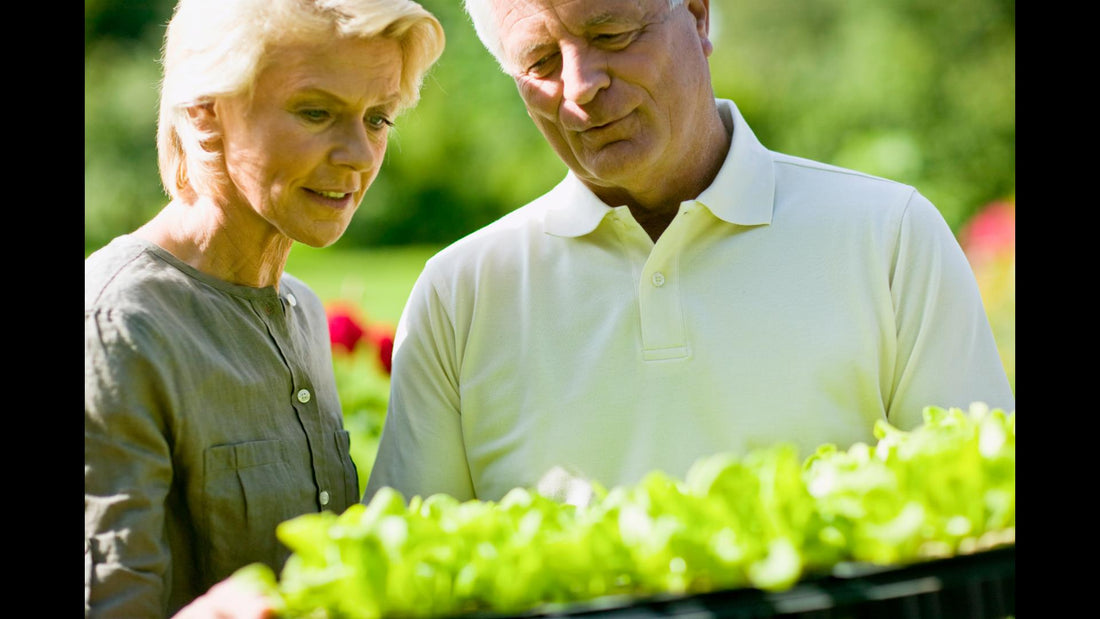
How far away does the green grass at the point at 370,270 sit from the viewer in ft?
36.5

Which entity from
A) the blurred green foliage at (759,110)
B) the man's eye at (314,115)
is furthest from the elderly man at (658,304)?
the blurred green foliage at (759,110)

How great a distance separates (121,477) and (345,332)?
1955 millimetres

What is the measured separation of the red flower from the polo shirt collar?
1504 mm

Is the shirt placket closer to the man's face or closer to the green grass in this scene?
the man's face

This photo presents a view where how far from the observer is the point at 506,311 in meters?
2.28

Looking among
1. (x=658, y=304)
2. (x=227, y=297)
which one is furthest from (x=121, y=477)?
(x=658, y=304)

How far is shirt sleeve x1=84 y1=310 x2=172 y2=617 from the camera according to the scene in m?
1.75

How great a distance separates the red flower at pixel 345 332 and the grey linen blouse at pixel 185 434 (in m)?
1.51

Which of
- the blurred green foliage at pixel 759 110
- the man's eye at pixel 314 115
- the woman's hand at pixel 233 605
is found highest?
the blurred green foliage at pixel 759 110

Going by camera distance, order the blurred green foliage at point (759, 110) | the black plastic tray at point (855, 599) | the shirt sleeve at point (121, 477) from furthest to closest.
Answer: the blurred green foliage at point (759, 110)
the shirt sleeve at point (121, 477)
the black plastic tray at point (855, 599)

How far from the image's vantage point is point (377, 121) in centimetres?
217

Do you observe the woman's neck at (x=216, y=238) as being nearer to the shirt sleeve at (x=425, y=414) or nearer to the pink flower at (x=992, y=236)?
the shirt sleeve at (x=425, y=414)

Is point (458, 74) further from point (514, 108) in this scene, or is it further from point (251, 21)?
point (251, 21)

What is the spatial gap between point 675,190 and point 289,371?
32.3 inches
